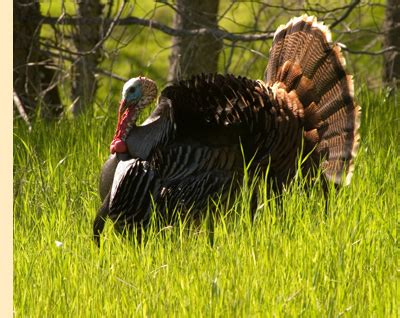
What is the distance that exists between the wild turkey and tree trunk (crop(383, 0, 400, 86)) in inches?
87.6

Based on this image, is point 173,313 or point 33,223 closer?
point 173,313

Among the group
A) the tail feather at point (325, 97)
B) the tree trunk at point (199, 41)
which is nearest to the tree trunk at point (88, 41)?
the tree trunk at point (199, 41)

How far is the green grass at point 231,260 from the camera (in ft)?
12.5

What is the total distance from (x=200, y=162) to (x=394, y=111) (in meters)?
2.20

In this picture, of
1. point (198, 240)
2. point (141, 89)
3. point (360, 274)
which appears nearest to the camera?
point (360, 274)

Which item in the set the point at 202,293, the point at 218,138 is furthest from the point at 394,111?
the point at 202,293

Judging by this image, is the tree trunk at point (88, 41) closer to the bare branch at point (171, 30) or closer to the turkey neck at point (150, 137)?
the bare branch at point (171, 30)

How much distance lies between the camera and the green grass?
12.5 ft

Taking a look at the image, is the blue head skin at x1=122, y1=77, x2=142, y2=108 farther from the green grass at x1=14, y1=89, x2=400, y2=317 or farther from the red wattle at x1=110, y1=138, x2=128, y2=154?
the green grass at x1=14, y1=89, x2=400, y2=317

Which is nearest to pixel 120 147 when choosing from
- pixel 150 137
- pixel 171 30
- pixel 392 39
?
pixel 150 137

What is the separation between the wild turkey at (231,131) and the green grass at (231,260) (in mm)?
153

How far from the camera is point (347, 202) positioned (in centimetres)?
475

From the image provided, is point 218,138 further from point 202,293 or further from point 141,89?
point 202,293

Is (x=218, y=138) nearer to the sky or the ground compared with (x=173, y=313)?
nearer to the sky
